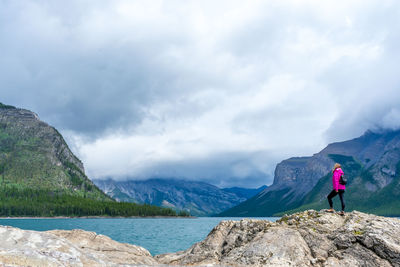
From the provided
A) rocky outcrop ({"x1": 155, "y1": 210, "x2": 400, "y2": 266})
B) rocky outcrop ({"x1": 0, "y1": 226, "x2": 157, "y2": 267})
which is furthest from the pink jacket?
rocky outcrop ({"x1": 0, "y1": 226, "x2": 157, "y2": 267})

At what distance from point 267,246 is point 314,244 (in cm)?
292

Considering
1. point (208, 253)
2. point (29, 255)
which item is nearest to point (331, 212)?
point (208, 253)

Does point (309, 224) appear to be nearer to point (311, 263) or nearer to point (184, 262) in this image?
point (311, 263)

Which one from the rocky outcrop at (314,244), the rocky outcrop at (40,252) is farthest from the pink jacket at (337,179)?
the rocky outcrop at (40,252)

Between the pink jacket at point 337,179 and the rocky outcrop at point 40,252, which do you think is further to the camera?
the pink jacket at point 337,179

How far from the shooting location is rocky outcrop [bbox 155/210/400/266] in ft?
62.4

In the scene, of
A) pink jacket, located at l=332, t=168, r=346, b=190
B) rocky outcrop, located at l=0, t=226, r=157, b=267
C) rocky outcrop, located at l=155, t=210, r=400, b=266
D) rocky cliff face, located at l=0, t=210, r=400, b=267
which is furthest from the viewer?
pink jacket, located at l=332, t=168, r=346, b=190

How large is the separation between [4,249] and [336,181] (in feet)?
69.0

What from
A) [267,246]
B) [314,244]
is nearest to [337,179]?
[314,244]

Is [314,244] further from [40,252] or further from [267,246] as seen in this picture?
[40,252]

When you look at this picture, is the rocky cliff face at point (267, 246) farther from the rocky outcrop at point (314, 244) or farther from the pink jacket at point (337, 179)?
the pink jacket at point (337, 179)

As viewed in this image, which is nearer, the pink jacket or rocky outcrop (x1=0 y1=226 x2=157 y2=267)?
rocky outcrop (x1=0 y1=226 x2=157 y2=267)

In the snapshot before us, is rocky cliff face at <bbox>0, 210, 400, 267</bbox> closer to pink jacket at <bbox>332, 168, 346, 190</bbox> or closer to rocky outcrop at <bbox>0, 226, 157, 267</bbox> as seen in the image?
rocky outcrop at <bbox>0, 226, 157, 267</bbox>

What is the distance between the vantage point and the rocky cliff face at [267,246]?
16797mm
